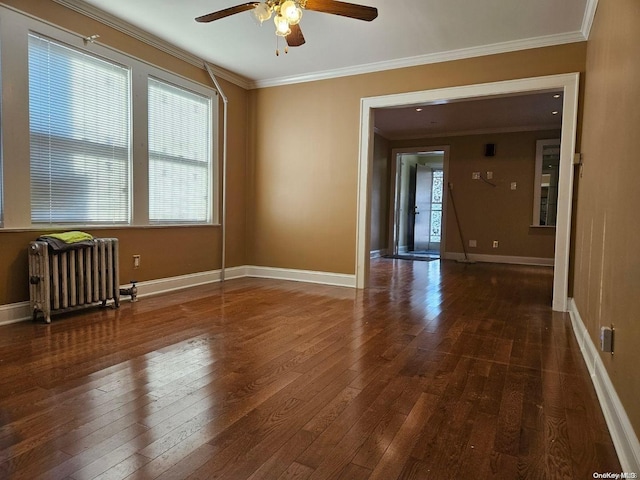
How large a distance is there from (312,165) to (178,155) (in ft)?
5.38

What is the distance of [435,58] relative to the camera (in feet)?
14.1

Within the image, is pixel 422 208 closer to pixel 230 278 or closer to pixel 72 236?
pixel 230 278

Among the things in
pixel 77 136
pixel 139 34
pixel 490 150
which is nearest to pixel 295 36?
pixel 139 34

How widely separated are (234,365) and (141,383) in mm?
489

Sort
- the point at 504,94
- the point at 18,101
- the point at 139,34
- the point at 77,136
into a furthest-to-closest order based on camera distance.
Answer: the point at 504,94, the point at 139,34, the point at 77,136, the point at 18,101

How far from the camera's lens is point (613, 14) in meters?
2.23

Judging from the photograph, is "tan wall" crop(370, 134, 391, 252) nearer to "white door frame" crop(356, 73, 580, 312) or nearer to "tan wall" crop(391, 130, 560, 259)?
"tan wall" crop(391, 130, 560, 259)

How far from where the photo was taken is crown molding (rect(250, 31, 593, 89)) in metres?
3.77

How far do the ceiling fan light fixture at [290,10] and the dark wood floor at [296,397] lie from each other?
2.19 metres

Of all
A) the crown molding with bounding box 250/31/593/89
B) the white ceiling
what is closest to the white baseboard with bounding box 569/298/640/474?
the white ceiling

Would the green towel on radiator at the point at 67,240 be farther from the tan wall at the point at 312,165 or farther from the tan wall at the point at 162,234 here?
the tan wall at the point at 312,165

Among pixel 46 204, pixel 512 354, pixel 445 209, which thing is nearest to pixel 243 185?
pixel 46 204

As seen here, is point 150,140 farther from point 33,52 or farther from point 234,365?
point 234,365

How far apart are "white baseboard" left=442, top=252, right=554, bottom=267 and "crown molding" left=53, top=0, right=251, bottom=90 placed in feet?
18.1
